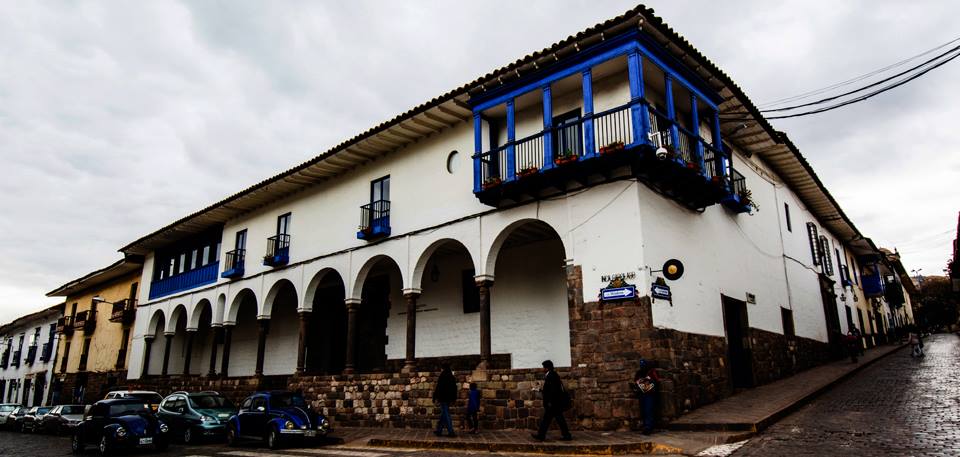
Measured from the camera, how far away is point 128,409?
14578 millimetres

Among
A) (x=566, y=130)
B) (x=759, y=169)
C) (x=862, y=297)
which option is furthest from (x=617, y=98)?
(x=862, y=297)

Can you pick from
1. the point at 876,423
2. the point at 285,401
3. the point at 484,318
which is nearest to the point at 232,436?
the point at 285,401

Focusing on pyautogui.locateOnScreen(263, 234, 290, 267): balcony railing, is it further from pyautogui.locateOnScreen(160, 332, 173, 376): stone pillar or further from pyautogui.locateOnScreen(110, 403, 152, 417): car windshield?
pyautogui.locateOnScreen(160, 332, 173, 376): stone pillar

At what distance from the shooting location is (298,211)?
21.8 meters

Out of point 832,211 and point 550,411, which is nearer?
point 550,411

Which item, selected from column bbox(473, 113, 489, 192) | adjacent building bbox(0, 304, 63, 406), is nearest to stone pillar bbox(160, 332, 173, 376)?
adjacent building bbox(0, 304, 63, 406)

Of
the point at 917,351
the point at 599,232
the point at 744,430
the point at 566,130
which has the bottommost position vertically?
the point at 744,430

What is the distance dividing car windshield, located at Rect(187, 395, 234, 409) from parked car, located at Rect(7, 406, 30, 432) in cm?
1429

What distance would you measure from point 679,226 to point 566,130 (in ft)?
11.1

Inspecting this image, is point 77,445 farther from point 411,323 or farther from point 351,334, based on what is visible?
point 411,323

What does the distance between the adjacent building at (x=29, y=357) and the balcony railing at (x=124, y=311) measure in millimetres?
9847

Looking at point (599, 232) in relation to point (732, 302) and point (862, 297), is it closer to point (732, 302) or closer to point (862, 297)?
point (732, 302)

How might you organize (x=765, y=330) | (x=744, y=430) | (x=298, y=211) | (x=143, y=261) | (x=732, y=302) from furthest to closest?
1. (x=143, y=261)
2. (x=298, y=211)
3. (x=765, y=330)
4. (x=732, y=302)
5. (x=744, y=430)

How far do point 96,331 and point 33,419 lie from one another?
1175cm
